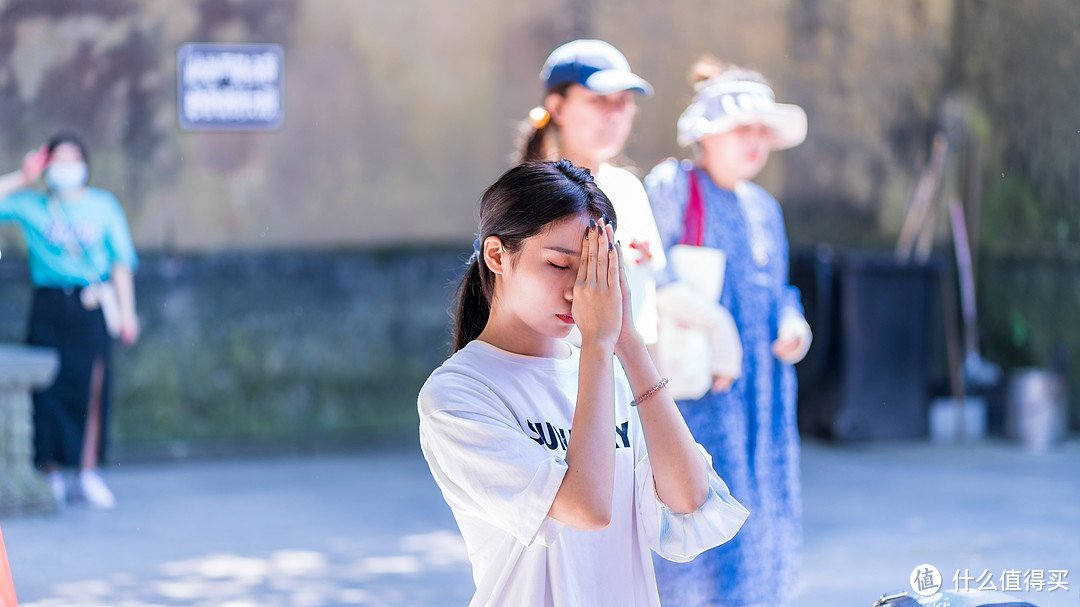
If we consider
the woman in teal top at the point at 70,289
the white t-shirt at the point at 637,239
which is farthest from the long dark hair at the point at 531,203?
the woman in teal top at the point at 70,289

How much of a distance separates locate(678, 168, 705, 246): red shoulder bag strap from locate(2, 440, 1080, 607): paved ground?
164 cm

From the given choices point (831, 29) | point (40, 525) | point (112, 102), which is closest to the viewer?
point (40, 525)

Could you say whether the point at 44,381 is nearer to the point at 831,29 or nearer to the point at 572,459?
the point at 572,459

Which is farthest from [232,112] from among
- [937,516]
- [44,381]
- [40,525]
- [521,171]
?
[521,171]

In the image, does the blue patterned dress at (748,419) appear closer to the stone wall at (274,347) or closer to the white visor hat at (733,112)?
the white visor hat at (733,112)

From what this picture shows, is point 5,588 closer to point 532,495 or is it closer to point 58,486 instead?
point 532,495

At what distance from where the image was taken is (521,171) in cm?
223

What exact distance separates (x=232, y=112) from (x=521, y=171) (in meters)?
6.94

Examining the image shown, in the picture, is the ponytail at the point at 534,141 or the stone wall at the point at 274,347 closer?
the ponytail at the point at 534,141

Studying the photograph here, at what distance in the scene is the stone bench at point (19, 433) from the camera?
6.68 m

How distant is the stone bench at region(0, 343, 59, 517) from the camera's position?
6.68 metres

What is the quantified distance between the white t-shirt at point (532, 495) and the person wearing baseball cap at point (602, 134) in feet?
4.63

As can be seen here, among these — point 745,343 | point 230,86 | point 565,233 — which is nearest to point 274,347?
point 230,86

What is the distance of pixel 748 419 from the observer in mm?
4121
